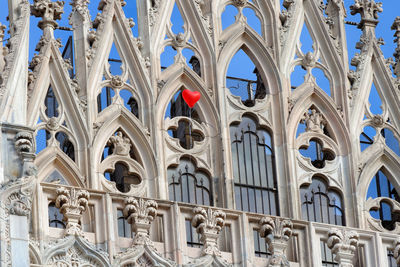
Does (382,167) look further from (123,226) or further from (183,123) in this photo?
(123,226)

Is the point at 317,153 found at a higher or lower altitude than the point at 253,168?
higher

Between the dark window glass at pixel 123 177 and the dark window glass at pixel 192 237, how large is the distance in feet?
3.32

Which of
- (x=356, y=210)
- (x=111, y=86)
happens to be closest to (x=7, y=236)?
(x=111, y=86)

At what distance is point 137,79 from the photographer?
31156mm

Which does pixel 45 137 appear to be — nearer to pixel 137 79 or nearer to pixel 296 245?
pixel 137 79

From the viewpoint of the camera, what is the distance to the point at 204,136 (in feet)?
102

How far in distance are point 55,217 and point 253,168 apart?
3499 millimetres

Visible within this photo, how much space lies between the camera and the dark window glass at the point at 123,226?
Answer: 1166 inches

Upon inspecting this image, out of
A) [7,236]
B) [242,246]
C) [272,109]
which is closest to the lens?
[7,236]

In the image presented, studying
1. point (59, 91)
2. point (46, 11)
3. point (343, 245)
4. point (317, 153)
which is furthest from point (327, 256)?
point (46, 11)

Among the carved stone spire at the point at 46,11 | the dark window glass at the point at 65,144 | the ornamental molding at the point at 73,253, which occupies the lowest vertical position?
the ornamental molding at the point at 73,253

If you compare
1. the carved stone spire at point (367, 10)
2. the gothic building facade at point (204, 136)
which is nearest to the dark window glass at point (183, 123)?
the gothic building facade at point (204, 136)

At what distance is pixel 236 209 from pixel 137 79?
2.43 m

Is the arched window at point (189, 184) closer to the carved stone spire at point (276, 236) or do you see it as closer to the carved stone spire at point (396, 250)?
the carved stone spire at point (276, 236)
